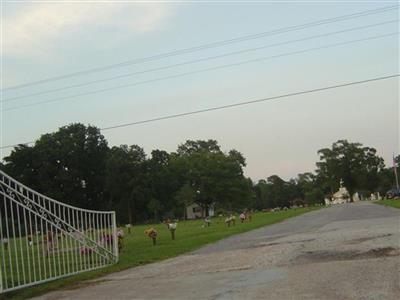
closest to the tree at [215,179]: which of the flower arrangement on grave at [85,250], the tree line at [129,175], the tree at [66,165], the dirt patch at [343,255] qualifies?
the tree line at [129,175]

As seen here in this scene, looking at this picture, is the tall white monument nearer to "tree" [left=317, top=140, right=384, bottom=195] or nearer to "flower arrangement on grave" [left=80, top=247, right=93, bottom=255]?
"tree" [left=317, top=140, right=384, bottom=195]

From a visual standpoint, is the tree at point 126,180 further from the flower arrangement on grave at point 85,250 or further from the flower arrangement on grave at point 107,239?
the flower arrangement on grave at point 85,250

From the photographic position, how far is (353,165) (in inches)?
5084

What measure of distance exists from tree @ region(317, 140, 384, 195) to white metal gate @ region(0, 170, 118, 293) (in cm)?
11527

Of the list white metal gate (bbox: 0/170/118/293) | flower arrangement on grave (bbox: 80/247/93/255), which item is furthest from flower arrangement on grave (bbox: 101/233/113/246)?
flower arrangement on grave (bbox: 80/247/93/255)

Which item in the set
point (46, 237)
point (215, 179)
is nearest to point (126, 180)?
point (215, 179)

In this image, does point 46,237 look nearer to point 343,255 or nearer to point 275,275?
point 275,275

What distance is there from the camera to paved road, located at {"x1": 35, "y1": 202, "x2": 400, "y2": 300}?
9.27m

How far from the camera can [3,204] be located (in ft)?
42.2

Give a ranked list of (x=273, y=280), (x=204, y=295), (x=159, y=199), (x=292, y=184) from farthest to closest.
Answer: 1. (x=292, y=184)
2. (x=159, y=199)
3. (x=273, y=280)
4. (x=204, y=295)

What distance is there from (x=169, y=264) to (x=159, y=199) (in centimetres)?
8745

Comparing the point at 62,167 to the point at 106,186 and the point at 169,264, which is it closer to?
the point at 106,186

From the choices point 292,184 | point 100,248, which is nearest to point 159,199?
point 292,184

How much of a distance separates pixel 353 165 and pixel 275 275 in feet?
399
